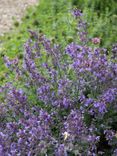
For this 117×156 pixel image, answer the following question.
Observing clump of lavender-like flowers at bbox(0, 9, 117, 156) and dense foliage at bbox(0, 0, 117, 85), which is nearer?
clump of lavender-like flowers at bbox(0, 9, 117, 156)

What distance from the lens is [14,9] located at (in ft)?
20.8

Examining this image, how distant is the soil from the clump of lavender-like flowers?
8.92 ft

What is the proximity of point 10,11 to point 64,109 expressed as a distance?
12.0ft

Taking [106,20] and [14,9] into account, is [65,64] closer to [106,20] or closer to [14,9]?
[106,20]

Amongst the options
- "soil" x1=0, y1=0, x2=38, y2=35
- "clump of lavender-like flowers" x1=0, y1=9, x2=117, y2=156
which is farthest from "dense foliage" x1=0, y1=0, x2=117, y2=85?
"clump of lavender-like flowers" x1=0, y1=9, x2=117, y2=156

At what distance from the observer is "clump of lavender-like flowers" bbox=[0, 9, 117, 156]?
2.53 meters

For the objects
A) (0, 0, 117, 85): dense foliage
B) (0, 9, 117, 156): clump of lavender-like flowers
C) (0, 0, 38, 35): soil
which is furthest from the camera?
(0, 0, 38, 35): soil

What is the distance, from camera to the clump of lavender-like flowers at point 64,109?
253 centimetres

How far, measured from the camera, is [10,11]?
629 cm

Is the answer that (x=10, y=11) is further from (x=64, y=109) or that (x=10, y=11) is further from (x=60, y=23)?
(x=64, y=109)

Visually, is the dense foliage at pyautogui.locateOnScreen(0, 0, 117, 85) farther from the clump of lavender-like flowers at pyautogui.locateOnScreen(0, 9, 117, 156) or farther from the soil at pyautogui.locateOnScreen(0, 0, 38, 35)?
the clump of lavender-like flowers at pyautogui.locateOnScreen(0, 9, 117, 156)

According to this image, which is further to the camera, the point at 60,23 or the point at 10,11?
the point at 10,11

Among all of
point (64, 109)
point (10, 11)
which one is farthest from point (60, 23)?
point (64, 109)

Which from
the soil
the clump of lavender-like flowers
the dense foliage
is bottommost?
the clump of lavender-like flowers
